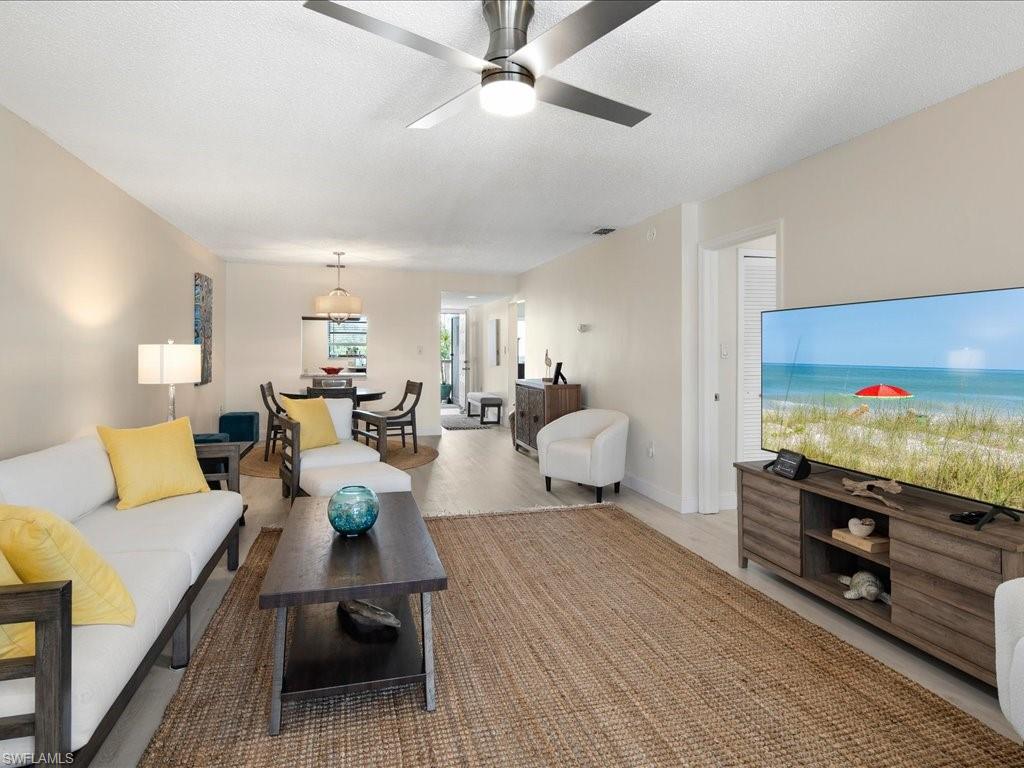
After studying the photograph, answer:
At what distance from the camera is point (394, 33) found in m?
1.67

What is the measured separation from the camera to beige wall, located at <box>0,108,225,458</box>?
9.30 ft

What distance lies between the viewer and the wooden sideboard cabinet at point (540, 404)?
6.18 m

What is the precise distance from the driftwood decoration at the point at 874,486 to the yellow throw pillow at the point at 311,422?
147 inches

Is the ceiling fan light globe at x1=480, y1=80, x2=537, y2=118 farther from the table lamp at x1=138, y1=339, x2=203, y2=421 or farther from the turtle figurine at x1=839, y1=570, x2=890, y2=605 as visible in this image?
the table lamp at x1=138, y1=339, x2=203, y2=421

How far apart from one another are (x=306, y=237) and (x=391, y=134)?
3.10 meters

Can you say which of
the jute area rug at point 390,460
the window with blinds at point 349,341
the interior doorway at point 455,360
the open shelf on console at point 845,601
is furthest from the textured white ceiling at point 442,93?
the interior doorway at point 455,360

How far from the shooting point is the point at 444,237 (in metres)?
5.78

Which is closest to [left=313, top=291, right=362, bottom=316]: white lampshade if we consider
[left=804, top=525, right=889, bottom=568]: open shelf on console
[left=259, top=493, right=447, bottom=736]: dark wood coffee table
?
[left=259, top=493, right=447, bottom=736]: dark wood coffee table

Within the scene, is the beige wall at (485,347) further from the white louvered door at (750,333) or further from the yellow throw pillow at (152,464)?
the yellow throw pillow at (152,464)

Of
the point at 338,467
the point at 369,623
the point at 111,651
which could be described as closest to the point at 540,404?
A: the point at 338,467

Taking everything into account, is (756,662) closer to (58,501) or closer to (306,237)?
(58,501)

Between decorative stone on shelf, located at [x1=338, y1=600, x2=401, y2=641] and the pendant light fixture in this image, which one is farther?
the pendant light fixture

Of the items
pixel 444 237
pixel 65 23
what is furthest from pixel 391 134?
A: pixel 444 237

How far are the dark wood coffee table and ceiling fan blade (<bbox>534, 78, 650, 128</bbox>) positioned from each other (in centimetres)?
172
